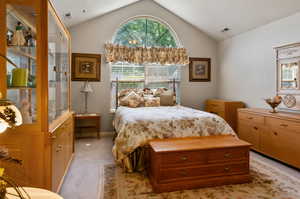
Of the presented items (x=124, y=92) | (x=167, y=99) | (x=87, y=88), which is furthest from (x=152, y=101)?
(x=87, y=88)

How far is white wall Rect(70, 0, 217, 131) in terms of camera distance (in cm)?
473

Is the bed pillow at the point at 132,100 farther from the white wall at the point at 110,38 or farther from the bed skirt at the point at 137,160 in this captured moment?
the bed skirt at the point at 137,160

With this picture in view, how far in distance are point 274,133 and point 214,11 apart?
2.85 m

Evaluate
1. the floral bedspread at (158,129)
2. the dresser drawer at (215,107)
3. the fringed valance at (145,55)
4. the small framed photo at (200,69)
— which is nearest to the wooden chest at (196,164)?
the floral bedspread at (158,129)

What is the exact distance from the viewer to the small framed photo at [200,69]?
17.9ft

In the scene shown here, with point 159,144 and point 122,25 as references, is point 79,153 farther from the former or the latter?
point 122,25

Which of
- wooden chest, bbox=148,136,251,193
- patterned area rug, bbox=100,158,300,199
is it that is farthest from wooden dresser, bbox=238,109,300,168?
wooden chest, bbox=148,136,251,193

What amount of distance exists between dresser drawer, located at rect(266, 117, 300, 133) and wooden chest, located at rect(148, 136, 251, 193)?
985mm

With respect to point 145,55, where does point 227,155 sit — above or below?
below

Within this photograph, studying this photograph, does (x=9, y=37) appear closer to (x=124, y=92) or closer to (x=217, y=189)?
(x=217, y=189)

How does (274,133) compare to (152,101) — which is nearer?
(274,133)

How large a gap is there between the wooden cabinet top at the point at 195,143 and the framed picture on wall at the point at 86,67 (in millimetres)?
2824

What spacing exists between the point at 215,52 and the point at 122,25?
276 cm

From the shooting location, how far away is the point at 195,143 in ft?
8.34
